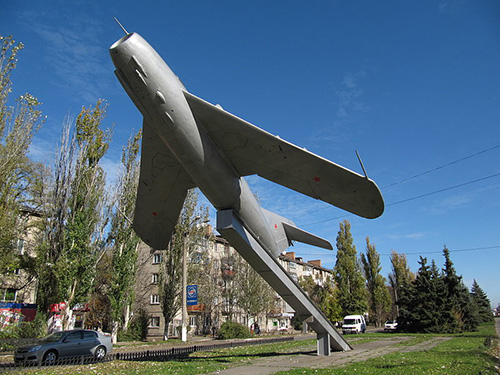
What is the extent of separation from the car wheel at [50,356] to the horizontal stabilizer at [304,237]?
965 cm

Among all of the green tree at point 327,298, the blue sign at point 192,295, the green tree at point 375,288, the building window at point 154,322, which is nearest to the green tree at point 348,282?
the green tree at point 327,298

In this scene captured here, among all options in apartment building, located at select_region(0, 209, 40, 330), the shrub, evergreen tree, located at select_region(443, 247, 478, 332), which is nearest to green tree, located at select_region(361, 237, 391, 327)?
evergreen tree, located at select_region(443, 247, 478, 332)

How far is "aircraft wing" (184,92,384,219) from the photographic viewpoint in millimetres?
9680

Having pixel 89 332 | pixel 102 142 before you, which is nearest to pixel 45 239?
pixel 102 142

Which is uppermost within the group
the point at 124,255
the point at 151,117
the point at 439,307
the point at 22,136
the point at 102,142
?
the point at 102,142

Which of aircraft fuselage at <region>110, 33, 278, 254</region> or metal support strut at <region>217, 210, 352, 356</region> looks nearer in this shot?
aircraft fuselage at <region>110, 33, 278, 254</region>

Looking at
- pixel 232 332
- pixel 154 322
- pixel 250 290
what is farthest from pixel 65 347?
pixel 154 322

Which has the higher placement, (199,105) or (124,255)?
(199,105)

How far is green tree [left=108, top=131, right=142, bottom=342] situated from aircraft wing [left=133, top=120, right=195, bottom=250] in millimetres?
12286

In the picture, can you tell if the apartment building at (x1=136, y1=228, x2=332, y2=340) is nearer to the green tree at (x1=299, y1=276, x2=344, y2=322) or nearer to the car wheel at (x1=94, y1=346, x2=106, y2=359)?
the green tree at (x1=299, y1=276, x2=344, y2=322)

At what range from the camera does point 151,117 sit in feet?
29.5

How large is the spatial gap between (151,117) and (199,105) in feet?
4.56

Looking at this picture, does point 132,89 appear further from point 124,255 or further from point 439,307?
point 439,307

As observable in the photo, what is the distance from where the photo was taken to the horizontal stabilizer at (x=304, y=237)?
14312 millimetres
